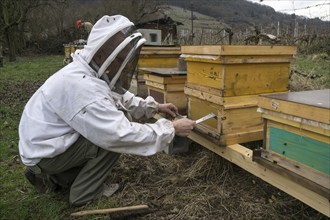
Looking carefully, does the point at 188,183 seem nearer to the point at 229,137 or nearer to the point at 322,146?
the point at 229,137

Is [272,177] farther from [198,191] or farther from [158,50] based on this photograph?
[158,50]

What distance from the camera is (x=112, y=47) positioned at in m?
2.50

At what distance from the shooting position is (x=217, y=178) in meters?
3.08

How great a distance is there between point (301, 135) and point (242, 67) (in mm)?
941

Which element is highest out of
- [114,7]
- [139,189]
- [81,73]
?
[114,7]

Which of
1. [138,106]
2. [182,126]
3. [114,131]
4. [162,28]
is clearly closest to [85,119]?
[114,131]

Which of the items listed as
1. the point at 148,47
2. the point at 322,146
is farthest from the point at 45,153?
the point at 148,47

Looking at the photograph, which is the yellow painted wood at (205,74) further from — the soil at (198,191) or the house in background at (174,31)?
the house in background at (174,31)

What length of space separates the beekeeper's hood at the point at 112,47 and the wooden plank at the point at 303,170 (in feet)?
4.18

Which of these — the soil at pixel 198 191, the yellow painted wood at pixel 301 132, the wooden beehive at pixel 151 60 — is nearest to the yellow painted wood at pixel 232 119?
the soil at pixel 198 191

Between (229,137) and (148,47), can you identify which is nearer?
(229,137)

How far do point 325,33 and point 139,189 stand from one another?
1400 cm

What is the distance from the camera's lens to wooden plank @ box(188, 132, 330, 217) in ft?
6.62

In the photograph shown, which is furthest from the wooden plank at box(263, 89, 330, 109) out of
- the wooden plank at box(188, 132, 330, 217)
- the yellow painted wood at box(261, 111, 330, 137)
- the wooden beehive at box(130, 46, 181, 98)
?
the wooden beehive at box(130, 46, 181, 98)
